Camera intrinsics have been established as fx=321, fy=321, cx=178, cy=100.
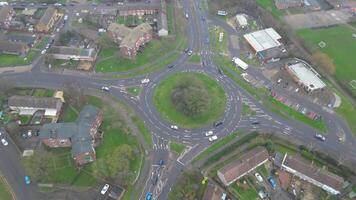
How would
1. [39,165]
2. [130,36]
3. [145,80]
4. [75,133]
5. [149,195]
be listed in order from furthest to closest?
[130,36] → [145,80] → [75,133] → [149,195] → [39,165]

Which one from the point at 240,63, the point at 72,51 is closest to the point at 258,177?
the point at 240,63

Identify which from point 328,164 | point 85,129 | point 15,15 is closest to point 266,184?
point 328,164

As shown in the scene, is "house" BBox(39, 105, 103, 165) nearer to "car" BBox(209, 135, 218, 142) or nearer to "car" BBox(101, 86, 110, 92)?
"car" BBox(101, 86, 110, 92)

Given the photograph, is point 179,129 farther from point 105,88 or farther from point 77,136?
point 105,88

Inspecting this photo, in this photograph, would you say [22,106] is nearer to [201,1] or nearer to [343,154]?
[201,1]

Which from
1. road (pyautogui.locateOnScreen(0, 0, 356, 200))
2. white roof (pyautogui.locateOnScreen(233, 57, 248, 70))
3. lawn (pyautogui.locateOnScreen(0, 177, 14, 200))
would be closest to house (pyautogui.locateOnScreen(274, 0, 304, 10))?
road (pyautogui.locateOnScreen(0, 0, 356, 200))

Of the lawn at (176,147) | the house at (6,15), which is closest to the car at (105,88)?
the lawn at (176,147)

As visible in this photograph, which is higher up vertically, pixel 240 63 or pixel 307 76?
pixel 240 63
